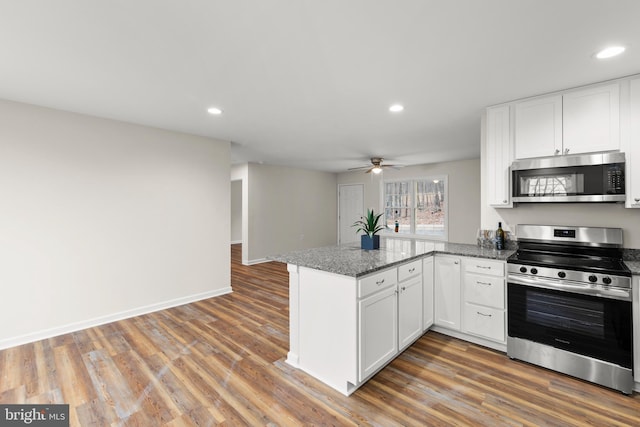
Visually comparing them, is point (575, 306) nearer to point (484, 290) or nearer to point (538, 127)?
point (484, 290)

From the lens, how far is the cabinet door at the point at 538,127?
2697mm

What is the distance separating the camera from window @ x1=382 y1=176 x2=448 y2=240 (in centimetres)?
711

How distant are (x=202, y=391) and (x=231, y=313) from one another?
160 cm

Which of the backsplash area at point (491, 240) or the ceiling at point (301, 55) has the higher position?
the ceiling at point (301, 55)

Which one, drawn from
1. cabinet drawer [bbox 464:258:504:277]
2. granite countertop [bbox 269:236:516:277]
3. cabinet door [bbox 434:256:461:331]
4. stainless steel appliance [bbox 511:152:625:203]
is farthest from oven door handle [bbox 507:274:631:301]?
stainless steel appliance [bbox 511:152:625:203]

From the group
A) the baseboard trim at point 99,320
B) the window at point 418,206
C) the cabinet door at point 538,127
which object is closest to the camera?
the cabinet door at point 538,127

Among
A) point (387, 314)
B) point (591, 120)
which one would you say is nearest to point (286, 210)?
point (387, 314)

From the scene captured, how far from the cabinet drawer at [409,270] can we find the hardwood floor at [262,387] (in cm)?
73

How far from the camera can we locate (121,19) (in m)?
1.68

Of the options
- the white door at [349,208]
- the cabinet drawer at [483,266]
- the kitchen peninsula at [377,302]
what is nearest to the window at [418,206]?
the white door at [349,208]

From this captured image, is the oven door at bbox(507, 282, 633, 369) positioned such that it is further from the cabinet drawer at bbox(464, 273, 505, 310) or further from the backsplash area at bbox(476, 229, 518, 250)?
the backsplash area at bbox(476, 229, 518, 250)

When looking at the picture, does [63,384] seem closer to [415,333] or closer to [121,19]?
[121,19]

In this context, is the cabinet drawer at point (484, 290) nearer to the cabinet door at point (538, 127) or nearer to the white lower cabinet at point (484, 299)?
the white lower cabinet at point (484, 299)

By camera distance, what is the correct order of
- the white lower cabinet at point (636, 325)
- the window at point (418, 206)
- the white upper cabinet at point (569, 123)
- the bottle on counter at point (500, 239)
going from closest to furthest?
the white lower cabinet at point (636, 325) < the white upper cabinet at point (569, 123) < the bottle on counter at point (500, 239) < the window at point (418, 206)
